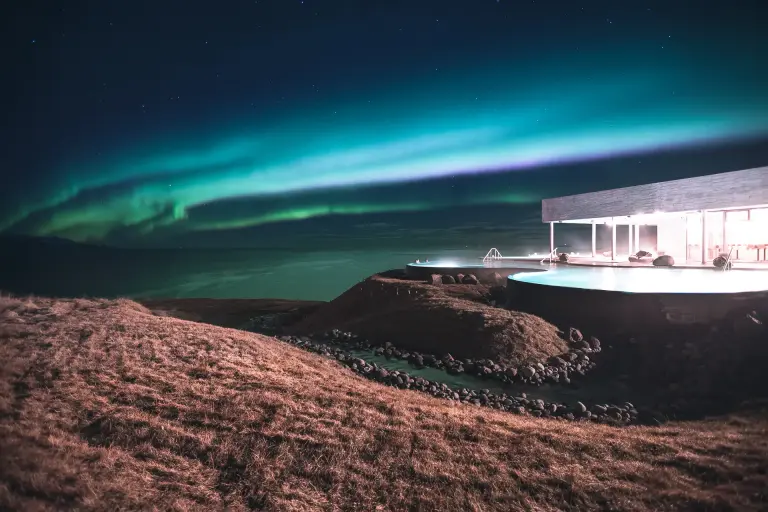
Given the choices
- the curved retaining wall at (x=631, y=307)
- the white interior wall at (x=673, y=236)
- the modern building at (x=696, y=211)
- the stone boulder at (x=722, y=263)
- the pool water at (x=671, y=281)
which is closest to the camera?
the curved retaining wall at (x=631, y=307)

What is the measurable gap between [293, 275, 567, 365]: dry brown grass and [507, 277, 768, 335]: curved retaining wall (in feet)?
2.43

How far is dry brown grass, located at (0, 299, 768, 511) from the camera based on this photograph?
3.58 meters

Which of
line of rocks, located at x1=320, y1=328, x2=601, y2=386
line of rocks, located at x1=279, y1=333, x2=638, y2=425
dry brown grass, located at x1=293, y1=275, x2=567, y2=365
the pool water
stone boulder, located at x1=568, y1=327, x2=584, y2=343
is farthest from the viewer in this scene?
stone boulder, located at x1=568, y1=327, x2=584, y2=343

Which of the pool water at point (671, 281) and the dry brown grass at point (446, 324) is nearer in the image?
the pool water at point (671, 281)

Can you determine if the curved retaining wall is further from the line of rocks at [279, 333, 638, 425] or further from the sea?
the sea

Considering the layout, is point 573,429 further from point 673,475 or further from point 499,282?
point 499,282

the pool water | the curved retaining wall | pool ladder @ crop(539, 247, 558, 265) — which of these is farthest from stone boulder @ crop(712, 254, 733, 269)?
pool ladder @ crop(539, 247, 558, 265)

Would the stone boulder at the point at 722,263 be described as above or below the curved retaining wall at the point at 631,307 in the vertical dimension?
above

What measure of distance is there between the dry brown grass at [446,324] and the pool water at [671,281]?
195 centimetres

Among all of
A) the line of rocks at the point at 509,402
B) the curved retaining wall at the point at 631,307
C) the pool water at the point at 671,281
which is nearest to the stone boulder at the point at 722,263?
the pool water at the point at 671,281

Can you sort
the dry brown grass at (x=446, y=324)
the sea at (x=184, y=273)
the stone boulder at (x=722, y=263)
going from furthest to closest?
the sea at (x=184, y=273) → the stone boulder at (x=722, y=263) → the dry brown grass at (x=446, y=324)

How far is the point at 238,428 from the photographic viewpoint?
4844 millimetres

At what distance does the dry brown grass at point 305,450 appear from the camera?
3578 millimetres

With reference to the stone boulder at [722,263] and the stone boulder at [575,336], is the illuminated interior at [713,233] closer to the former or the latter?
the stone boulder at [722,263]
